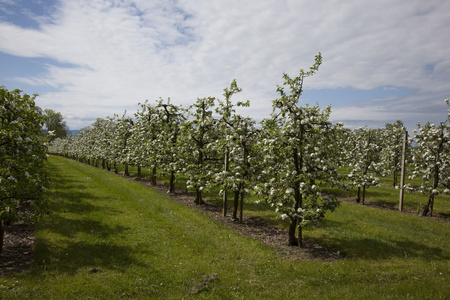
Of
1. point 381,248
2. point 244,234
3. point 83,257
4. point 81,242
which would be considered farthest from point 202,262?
point 381,248

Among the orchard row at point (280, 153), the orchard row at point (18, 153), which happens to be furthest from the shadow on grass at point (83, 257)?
the orchard row at point (280, 153)

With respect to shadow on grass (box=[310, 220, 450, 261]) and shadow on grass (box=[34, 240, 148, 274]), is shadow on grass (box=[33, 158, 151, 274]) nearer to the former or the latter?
shadow on grass (box=[34, 240, 148, 274])

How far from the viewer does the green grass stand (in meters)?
8.10

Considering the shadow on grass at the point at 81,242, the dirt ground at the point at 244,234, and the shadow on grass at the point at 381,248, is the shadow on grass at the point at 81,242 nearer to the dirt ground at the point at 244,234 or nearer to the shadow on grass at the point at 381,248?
the dirt ground at the point at 244,234

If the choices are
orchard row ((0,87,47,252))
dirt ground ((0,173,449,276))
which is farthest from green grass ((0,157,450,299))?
orchard row ((0,87,47,252))

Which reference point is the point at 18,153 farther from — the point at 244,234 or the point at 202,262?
the point at 244,234

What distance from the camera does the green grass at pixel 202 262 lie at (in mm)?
8102

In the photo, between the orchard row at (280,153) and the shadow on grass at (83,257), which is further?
the orchard row at (280,153)

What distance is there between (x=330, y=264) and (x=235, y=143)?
816 centimetres

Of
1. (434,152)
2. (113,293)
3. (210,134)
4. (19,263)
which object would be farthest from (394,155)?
(19,263)

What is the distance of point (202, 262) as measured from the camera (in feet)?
33.0

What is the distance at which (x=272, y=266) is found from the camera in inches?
399

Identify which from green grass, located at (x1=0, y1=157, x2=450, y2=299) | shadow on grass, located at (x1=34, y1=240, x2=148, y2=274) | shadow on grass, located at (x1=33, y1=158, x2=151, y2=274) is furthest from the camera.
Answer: shadow on grass, located at (x1=33, y1=158, x2=151, y2=274)

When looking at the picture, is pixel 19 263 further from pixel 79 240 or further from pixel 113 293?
pixel 113 293
